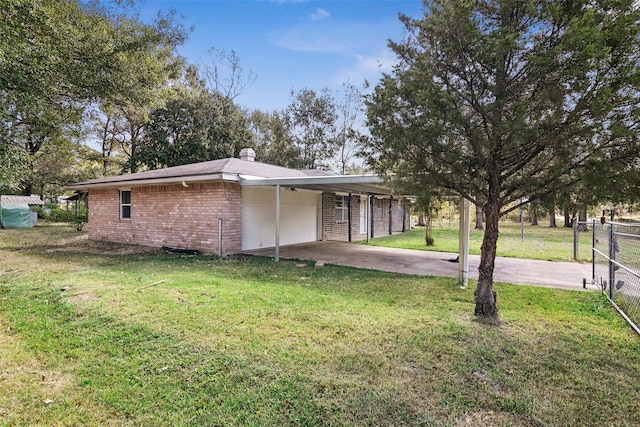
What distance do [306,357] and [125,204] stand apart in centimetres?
1201

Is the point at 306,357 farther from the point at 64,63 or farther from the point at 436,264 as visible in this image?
the point at 64,63

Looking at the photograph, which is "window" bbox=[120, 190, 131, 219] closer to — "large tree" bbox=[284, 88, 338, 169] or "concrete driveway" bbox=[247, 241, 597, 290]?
"concrete driveway" bbox=[247, 241, 597, 290]

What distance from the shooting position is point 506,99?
12.1ft

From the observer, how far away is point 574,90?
3289 mm

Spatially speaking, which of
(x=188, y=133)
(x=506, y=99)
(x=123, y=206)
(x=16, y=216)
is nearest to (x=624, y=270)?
(x=506, y=99)

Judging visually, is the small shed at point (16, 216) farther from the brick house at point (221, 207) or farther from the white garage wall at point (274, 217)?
the white garage wall at point (274, 217)

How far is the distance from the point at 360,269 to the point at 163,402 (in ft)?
19.4

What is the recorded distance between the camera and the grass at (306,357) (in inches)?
101

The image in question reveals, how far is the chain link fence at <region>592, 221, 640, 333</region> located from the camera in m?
4.57

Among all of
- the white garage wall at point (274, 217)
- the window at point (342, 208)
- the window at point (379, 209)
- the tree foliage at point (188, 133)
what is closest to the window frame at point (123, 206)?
the white garage wall at point (274, 217)

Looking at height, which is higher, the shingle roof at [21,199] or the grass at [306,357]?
the shingle roof at [21,199]

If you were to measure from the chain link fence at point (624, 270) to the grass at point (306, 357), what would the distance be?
0.22m

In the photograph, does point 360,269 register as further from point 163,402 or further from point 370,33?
point 370,33

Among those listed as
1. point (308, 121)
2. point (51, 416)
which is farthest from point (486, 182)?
point (308, 121)
